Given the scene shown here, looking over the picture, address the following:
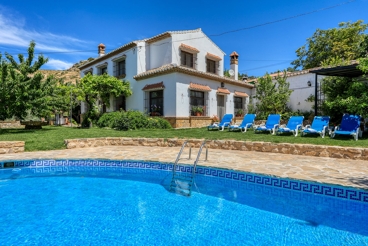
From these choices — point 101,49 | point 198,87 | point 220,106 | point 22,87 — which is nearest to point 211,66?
point 220,106

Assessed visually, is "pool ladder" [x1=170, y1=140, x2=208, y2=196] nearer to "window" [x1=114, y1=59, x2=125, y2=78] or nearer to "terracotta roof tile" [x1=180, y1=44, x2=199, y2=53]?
"terracotta roof tile" [x1=180, y1=44, x2=199, y2=53]

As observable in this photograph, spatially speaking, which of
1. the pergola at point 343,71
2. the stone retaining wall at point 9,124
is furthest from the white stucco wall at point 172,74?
the stone retaining wall at point 9,124

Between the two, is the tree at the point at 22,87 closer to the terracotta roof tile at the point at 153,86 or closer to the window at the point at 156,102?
the terracotta roof tile at the point at 153,86

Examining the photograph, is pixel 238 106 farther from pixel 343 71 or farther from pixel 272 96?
pixel 343 71

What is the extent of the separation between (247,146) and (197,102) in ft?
30.2

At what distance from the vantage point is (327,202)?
3.93 metres

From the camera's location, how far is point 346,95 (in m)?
10.3

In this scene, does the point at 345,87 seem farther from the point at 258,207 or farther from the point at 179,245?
the point at 179,245

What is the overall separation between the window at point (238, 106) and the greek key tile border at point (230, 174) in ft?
49.5

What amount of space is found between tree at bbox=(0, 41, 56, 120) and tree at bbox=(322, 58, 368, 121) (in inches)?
565

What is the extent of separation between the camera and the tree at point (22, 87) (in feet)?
37.1

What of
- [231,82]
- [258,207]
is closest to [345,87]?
[231,82]

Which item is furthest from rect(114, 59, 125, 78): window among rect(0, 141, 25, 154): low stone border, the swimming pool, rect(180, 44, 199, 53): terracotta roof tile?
the swimming pool

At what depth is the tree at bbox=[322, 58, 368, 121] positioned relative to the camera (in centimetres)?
811
